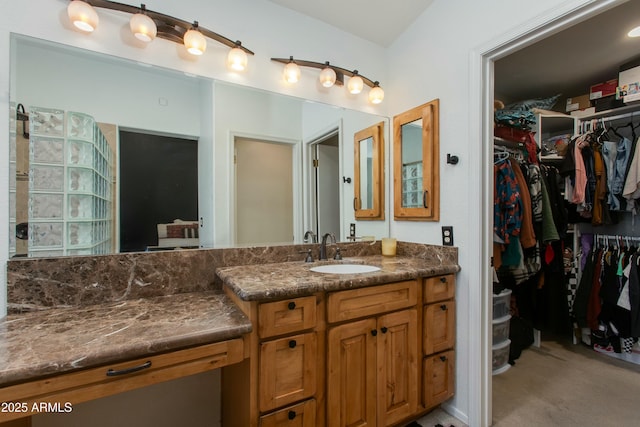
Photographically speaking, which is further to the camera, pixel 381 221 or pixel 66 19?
pixel 381 221

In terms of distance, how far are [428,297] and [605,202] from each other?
212 cm

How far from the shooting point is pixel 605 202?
2408 millimetres

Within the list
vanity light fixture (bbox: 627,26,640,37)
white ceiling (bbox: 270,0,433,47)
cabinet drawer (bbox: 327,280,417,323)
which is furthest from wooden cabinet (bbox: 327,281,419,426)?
vanity light fixture (bbox: 627,26,640,37)

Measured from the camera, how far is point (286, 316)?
1152mm

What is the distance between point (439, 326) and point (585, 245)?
2.09m

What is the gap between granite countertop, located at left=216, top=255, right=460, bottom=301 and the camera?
113 centimetres

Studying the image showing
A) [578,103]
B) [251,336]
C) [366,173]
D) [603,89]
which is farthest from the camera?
[578,103]

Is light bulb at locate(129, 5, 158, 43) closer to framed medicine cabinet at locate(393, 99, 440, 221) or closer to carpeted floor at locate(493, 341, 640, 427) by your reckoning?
framed medicine cabinet at locate(393, 99, 440, 221)

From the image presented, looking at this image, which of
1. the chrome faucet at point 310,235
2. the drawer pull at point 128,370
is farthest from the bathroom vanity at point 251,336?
the chrome faucet at point 310,235

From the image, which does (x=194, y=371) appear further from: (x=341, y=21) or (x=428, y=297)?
(x=341, y=21)

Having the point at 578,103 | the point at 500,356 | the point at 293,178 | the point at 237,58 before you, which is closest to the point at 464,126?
the point at 293,178

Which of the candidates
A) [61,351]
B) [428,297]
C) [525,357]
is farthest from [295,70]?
[525,357]

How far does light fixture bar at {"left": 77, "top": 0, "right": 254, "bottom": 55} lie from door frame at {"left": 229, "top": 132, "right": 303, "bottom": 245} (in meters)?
0.52

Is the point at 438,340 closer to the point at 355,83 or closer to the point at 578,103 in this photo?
the point at 355,83
